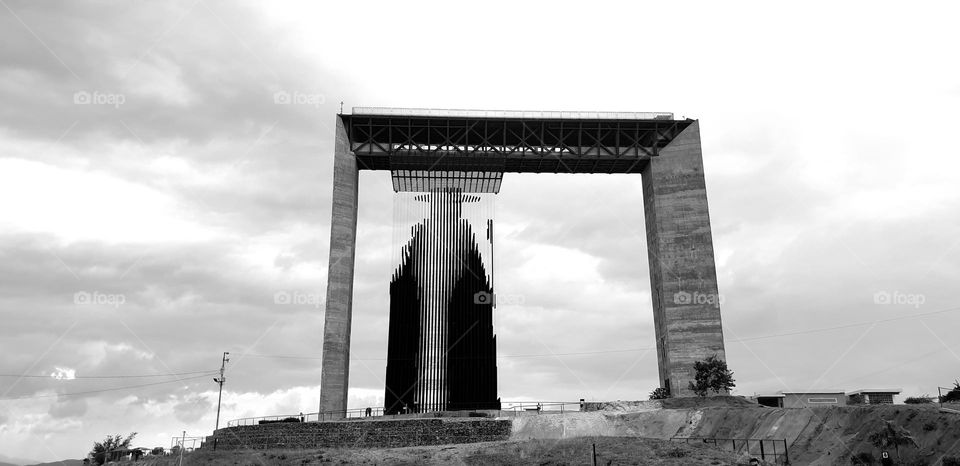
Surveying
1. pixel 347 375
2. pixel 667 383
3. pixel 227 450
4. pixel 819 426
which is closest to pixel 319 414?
pixel 347 375

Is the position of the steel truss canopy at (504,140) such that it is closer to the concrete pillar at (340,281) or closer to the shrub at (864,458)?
the concrete pillar at (340,281)

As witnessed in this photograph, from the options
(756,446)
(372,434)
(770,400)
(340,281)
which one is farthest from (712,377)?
(340,281)

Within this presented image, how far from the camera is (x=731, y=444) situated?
125 feet

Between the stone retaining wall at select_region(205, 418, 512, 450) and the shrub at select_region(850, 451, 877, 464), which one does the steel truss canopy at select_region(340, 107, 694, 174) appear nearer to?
the stone retaining wall at select_region(205, 418, 512, 450)

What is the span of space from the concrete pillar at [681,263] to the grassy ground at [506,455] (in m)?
28.5

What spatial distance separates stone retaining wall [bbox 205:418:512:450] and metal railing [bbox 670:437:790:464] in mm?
Answer: 13353

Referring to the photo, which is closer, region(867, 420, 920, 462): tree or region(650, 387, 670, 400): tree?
region(867, 420, 920, 462): tree

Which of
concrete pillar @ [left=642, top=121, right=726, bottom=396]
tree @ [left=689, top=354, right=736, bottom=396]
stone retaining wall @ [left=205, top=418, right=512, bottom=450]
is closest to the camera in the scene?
stone retaining wall @ [left=205, top=418, right=512, bottom=450]

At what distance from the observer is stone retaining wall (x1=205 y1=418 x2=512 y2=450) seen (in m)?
48.0

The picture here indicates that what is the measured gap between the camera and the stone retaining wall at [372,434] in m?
48.0

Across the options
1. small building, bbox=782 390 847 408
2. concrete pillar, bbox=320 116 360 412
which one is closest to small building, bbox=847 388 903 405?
small building, bbox=782 390 847 408

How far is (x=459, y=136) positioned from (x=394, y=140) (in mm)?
6509

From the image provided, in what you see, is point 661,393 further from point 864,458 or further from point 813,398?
point 864,458

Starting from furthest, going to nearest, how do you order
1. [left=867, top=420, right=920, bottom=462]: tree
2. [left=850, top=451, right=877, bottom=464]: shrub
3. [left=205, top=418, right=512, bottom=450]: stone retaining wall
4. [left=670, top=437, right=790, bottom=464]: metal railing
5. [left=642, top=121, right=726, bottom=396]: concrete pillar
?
[left=642, top=121, right=726, bottom=396]: concrete pillar, [left=205, top=418, right=512, bottom=450]: stone retaining wall, [left=670, top=437, right=790, bottom=464]: metal railing, [left=850, top=451, right=877, bottom=464]: shrub, [left=867, top=420, right=920, bottom=462]: tree
